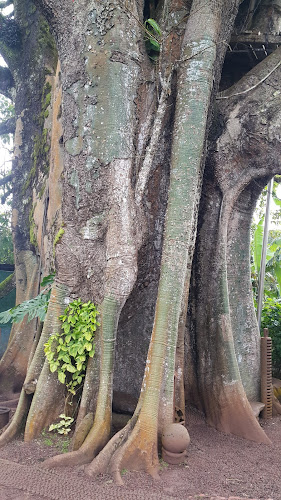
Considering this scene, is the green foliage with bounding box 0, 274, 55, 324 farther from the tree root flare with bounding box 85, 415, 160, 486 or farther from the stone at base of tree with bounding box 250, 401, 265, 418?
the stone at base of tree with bounding box 250, 401, 265, 418

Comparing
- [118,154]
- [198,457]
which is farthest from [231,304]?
[118,154]

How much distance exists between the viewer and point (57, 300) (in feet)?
13.3

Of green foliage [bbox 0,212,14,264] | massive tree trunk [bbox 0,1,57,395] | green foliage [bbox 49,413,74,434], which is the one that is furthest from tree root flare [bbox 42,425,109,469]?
green foliage [bbox 0,212,14,264]

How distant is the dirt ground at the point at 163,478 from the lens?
296 centimetres

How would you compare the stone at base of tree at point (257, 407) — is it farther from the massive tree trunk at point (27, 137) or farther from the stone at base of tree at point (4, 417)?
the massive tree trunk at point (27, 137)

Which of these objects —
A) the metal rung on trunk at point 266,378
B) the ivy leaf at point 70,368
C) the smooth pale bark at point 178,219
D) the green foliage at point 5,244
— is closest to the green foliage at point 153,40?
the smooth pale bark at point 178,219

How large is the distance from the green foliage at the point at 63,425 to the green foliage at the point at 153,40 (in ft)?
11.9

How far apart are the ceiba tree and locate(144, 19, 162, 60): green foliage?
0.03 m

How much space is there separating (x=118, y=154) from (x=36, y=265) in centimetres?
322

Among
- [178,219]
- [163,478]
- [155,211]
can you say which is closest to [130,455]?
[163,478]

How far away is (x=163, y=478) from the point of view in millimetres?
3285

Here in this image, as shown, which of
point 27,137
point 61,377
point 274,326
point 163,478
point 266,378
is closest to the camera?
point 163,478

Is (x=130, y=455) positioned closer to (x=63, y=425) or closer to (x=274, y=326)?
(x=63, y=425)

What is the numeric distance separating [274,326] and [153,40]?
4.62m
